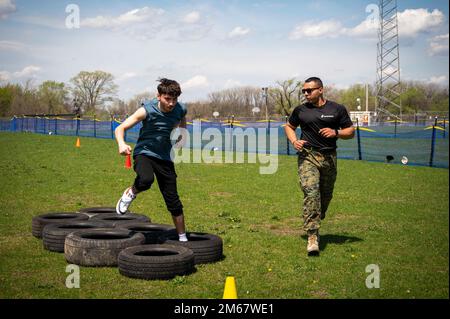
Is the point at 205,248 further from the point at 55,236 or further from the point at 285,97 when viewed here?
the point at 285,97

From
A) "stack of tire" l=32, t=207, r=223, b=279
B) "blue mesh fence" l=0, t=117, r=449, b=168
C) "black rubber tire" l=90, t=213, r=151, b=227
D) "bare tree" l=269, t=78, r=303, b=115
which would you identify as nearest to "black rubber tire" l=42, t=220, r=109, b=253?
"stack of tire" l=32, t=207, r=223, b=279

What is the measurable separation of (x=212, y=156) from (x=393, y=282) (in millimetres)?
19369

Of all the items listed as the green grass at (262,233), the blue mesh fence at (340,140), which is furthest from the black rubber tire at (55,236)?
the blue mesh fence at (340,140)

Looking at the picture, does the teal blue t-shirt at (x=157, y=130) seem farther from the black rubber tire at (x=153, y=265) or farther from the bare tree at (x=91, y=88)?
the bare tree at (x=91, y=88)

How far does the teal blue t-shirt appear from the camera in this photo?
6.39m

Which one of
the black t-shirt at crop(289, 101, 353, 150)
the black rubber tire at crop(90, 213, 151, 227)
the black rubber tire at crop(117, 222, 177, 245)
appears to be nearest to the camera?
the black rubber tire at crop(117, 222, 177, 245)

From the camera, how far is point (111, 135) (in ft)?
136

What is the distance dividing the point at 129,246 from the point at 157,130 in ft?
4.95

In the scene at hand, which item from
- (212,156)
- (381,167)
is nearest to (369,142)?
(381,167)

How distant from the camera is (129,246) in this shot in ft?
20.8

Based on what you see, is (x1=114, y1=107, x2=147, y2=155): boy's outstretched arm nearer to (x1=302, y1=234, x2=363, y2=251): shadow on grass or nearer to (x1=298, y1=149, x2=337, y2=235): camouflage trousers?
(x1=298, y1=149, x2=337, y2=235): camouflage trousers
